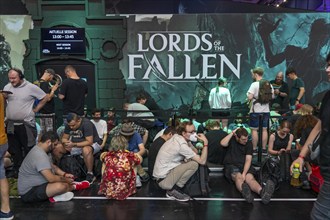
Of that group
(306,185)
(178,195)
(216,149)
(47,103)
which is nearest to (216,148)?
(216,149)

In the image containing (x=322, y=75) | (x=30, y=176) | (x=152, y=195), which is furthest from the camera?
(x=322, y=75)

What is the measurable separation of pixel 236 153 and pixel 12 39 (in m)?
7.27

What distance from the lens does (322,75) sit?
31.6 feet

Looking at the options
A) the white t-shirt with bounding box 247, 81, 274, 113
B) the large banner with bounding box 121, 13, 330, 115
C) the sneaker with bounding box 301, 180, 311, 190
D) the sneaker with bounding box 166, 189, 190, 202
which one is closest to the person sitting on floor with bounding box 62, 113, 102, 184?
the sneaker with bounding box 166, 189, 190, 202

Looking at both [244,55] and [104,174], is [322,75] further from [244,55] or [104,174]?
[104,174]

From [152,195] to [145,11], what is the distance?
6929 mm

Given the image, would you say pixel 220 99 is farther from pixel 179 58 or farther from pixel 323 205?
pixel 323 205

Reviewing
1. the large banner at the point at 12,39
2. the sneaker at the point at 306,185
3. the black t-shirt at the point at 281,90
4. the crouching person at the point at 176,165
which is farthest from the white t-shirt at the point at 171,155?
the large banner at the point at 12,39

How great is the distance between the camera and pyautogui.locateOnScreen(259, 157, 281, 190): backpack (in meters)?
5.36

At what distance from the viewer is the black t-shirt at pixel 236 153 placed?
5.63 metres

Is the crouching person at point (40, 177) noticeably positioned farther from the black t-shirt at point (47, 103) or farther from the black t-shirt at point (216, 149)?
the black t-shirt at point (216, 149)

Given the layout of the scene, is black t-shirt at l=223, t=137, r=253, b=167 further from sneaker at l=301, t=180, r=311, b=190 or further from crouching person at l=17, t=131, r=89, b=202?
crouching person at l=17, t=131, r=89, b=202

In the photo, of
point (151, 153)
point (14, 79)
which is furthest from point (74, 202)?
point (14, 79)

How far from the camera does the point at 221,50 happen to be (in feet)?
31.8
